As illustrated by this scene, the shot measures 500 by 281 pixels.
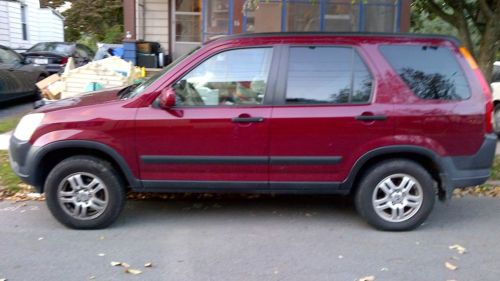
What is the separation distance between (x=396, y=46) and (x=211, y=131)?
1.87m

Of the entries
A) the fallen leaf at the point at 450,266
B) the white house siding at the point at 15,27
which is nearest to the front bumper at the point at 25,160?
the fallen leaf at the point at 450,266

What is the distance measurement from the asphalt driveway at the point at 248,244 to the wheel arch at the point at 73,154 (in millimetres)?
514

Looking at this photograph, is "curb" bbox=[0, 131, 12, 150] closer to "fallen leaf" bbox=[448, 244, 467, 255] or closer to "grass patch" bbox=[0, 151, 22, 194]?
"grass patch" bbox=[0, 151, 22, 194]

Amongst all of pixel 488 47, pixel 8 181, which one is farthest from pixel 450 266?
pixel 8 181

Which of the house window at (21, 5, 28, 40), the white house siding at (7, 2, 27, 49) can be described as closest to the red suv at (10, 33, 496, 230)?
the white house siding at (7, 2, 27, 49)

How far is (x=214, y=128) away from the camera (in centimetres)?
470

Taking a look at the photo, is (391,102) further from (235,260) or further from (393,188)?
(235,260)

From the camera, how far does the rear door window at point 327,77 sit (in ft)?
15.8

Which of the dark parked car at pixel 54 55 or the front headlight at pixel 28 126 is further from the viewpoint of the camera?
the dark parked car at pixel 54 55

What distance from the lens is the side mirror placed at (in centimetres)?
462

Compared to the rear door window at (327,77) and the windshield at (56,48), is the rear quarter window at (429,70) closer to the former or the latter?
the rear door window at (327,77)

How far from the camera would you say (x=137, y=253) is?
4.43 m

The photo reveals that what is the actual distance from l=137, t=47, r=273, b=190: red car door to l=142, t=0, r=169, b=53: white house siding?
10699mm

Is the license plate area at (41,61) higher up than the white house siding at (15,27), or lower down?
lower down
